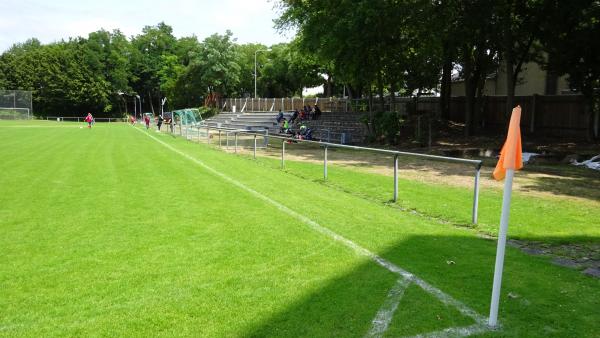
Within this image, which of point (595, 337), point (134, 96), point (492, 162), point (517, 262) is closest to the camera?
point (595, 337)

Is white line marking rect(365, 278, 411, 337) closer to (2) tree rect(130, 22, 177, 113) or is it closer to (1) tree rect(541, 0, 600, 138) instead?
(1) tree rect(541, 0, 600, 138)

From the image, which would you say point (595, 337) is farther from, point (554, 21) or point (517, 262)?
point (554, 21)

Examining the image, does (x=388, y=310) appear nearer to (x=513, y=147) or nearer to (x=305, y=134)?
(x=513, y=147)

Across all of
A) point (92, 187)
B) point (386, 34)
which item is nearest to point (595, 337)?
point (92, 187)

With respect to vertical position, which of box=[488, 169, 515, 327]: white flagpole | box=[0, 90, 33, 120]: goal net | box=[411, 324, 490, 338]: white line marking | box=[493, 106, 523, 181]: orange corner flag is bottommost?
box=[411, 324, 490, 338]: white line marking

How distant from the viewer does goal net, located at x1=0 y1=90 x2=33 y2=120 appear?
68000mm

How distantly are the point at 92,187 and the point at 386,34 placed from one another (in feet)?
60.2

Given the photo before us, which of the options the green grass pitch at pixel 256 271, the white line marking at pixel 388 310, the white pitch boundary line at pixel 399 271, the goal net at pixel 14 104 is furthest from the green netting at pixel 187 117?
the goal net at pixel 14 104

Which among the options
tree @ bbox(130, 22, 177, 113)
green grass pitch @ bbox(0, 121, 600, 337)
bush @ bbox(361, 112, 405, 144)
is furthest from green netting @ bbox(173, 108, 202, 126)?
tree @ bbox(130, 22, 177, 113)

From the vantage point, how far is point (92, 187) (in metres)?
10.9

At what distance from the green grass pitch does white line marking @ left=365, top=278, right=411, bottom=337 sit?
0.03 meters

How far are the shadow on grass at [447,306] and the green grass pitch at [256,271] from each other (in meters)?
0.02

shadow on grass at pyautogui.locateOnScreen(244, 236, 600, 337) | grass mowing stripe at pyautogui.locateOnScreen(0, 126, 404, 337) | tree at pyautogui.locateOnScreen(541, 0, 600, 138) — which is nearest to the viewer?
shadow on grass at pyautogui.locateOnScreen(244, 236, 600, 337)

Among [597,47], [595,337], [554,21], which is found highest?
[554,21]
